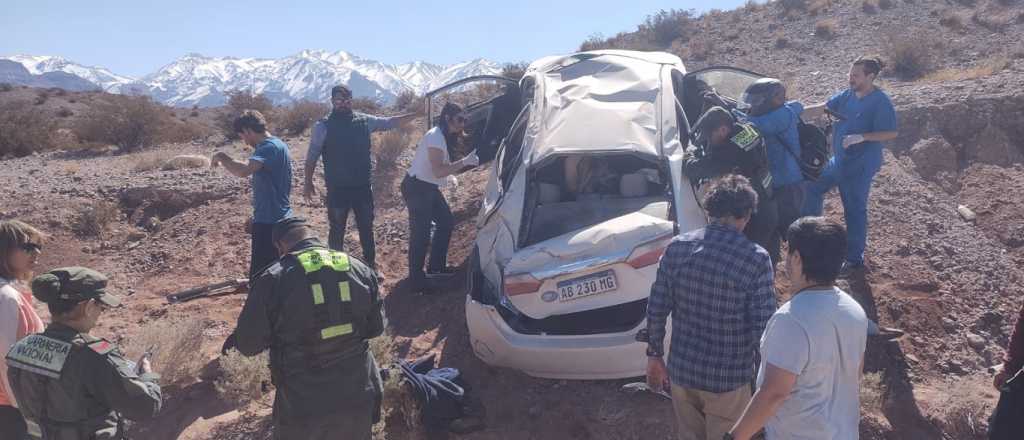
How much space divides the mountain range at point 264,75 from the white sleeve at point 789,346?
120922mm

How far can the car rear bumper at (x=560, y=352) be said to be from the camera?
3945 millimetres

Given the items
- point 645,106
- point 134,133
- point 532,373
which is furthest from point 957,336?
point 134,133

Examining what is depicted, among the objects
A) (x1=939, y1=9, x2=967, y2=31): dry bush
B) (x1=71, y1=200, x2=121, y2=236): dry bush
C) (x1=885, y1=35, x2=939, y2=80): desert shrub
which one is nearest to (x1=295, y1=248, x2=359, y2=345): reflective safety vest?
(x1=71, y1=200, x2=121, y2=236): dry bush

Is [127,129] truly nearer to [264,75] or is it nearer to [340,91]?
[340,91]

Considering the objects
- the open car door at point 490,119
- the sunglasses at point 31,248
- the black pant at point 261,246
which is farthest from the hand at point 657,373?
the open car door at point 490,119

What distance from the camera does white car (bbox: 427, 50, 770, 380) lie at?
3984mm

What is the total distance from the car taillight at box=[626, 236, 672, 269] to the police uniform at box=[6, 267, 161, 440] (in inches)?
99.4

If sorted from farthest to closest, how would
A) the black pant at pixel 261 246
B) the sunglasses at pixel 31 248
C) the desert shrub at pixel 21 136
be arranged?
the desert shrub at pixel 21 136 → the black pant at pixel 261 246 → the sunglasses at pixel 31 248

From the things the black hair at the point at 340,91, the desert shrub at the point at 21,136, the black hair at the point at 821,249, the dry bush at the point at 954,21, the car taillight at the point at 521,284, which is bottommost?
the desert shrub at the point at 21,136

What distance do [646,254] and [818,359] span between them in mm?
1738

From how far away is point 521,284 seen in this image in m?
4.09

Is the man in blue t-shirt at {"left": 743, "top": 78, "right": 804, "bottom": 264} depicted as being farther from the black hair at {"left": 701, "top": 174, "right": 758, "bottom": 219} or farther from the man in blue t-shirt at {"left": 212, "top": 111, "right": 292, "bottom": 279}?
the man in blue t-shirt at {"left": 212, "top": 111, "right": 292, "bottom": 279}

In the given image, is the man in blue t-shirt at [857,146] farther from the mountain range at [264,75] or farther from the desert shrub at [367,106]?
the mountain range at [264,75]

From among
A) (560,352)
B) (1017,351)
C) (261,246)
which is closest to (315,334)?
(560,352)
